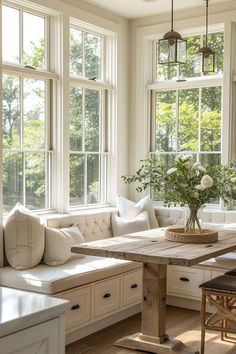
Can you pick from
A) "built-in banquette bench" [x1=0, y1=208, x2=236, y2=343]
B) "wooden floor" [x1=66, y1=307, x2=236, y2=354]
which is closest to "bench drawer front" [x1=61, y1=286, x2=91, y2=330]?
"built-in banquette bench" [x1=0, y1=208, x2=236, y2=343]

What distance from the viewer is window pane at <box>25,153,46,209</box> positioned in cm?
461

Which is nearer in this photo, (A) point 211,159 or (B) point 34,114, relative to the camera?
(B) point 34,114

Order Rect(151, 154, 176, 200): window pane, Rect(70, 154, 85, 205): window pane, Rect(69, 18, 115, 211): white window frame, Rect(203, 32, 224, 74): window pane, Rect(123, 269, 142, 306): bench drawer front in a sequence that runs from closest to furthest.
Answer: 1. Rect(123, 269, 142, 306): bench drawer front
2. Rect(70, 154, 85, 205): window pane
3. Rect(203, 32, 224, 74): window pane
4. Rect(69, 18, 115, 211): white window frame
5. Rect(151, 154, 176, 200): window pane

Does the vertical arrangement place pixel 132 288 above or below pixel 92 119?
below

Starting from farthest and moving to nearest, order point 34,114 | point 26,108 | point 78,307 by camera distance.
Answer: point 34,114 < point 26,108 < point 78,307

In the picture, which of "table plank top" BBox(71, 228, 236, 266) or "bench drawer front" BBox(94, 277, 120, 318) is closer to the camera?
"table plank top" BBox(71, 228, 236, 266)

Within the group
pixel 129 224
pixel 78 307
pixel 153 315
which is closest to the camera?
pixel 153 315

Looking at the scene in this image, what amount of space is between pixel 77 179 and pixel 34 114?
0.87m

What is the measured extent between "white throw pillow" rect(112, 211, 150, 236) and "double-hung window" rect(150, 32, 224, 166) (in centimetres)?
90

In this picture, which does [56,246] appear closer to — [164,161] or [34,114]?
Result: [34,114]

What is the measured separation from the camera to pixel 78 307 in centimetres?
373

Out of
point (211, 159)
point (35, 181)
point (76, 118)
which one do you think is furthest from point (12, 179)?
point (211, 159)

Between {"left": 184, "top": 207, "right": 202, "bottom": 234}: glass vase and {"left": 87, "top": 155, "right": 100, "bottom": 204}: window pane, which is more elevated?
{"left": 87, "top": 155, "right": 100, "bottom": 204}: window pane

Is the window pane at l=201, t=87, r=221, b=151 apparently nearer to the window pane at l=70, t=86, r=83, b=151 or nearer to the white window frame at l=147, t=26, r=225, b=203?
the white window frame at l=147, t=26, r=225, b=203
